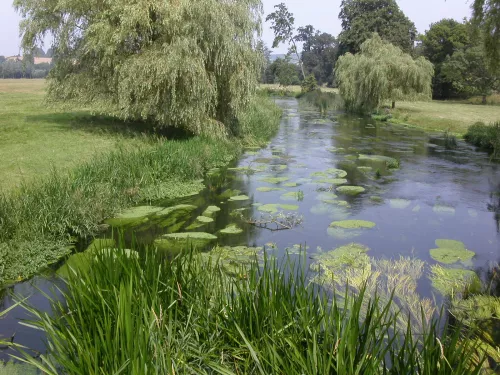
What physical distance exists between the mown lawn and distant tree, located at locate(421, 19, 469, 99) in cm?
3484

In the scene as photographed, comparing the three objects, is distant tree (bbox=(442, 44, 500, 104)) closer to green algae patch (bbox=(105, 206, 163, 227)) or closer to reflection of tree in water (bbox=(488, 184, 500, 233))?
reflection of tree in water (bbox=(488, 184, 500, 233))

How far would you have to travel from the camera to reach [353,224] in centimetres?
950

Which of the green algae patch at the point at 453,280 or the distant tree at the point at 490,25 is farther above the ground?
the distant tree at the point at 490,25

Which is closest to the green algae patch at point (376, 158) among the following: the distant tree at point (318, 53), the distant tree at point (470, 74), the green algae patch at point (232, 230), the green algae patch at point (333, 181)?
the green algae patch at point (333, 181)

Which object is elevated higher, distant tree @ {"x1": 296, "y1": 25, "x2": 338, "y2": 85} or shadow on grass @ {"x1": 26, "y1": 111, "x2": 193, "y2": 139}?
distant tree @ {"x1": 296, "y1": 25, "x2": 338, "y2": 85}

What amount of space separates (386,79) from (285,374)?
94.1ft

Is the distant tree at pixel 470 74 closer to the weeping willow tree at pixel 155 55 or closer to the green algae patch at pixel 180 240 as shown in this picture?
the weeping willow tree at pixel 155 55

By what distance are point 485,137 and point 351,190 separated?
1024cm

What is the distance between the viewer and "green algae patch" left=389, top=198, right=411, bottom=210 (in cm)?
1109

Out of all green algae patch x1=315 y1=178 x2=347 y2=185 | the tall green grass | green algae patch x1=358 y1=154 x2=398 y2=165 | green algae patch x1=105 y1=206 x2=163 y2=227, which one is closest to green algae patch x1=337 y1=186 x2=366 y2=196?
green algae patch x1=315 y1=178 x2=347 y2=185

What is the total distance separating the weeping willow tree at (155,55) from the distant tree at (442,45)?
31875 millimetres

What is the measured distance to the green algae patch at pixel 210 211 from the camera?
1006 centimetres

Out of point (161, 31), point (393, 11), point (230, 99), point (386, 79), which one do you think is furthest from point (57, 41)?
point (393, 11)

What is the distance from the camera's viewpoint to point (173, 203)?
10773 mm
